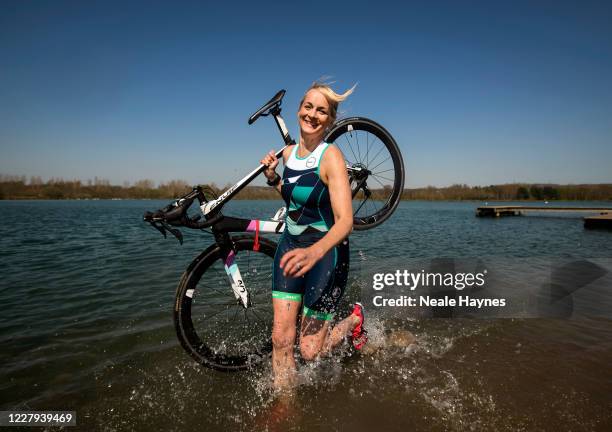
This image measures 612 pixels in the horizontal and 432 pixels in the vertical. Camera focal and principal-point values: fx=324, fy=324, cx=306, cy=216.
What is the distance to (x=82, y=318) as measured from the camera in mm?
5926

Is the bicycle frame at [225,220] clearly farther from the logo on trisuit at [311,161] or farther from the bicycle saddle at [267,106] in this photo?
the logo on trisuit at [311,161]

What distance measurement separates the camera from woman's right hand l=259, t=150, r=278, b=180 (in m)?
3.78

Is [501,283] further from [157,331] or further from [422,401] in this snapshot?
[157,331]

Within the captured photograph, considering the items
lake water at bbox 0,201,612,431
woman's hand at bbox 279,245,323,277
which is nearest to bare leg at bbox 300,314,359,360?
lake water at bbox 0,201,612,431

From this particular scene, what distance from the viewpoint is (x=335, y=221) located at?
115 inches

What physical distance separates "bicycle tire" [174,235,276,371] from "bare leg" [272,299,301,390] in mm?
873

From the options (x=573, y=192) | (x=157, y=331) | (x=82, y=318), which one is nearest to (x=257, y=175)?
(x=157, y=331)

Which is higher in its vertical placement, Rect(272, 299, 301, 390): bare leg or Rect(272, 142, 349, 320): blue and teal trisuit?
Rect(272, 142, 349, 320): blue and teal trisuit

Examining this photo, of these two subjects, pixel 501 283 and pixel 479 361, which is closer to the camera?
pixel 479 361

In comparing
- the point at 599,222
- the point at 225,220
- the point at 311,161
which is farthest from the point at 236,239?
the point at 599,222

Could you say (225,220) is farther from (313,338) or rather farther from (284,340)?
(313,338)

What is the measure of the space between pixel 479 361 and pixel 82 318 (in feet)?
21.8

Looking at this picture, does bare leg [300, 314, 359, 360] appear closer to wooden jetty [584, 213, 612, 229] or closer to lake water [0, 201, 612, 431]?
lake water [0, 201, 612, 431]

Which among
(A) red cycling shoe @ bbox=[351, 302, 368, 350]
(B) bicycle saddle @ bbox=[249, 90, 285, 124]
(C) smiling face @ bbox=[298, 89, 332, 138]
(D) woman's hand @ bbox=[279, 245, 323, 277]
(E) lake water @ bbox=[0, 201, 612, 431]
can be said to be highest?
(B) bicycle saddle @ bbox=[249, 90, 285, 124]
